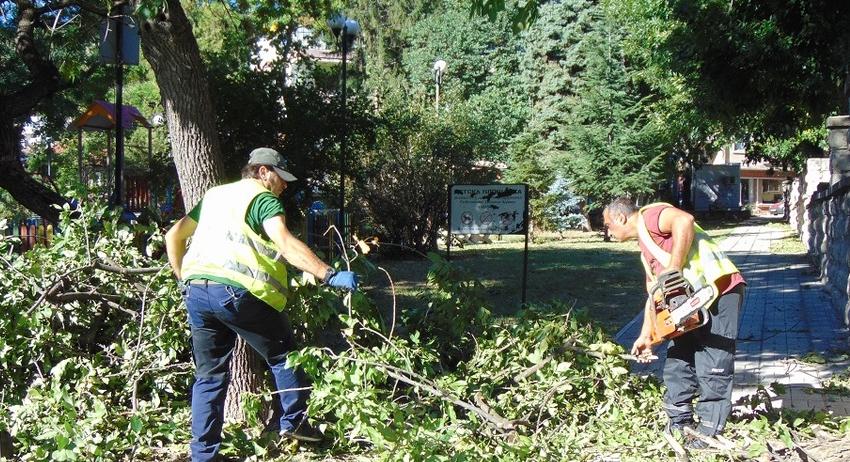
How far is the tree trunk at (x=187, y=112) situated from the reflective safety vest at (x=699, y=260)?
8.79 feet

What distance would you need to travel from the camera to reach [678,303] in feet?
16.0

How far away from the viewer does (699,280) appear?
5023 millimetres

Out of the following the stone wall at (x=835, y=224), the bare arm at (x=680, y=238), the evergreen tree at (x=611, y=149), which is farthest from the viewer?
the evergreen tree at (x=611, y=149)

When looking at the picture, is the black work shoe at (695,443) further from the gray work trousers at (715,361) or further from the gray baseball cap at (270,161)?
the gray baseball cap at (270,161)

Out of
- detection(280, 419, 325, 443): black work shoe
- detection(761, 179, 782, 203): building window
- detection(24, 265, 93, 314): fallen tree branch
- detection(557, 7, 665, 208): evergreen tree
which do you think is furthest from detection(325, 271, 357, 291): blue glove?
detection(761, 179, 782, 203): building window

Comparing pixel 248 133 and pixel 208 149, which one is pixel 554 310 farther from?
pixel 248 133

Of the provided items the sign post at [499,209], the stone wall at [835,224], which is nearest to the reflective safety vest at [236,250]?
the sign post at [499,209]

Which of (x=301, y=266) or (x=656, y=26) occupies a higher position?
(x=656, y=26)

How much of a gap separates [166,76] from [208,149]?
0.55 m

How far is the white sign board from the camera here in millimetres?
10703

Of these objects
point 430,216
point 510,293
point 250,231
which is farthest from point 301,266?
point 430,216

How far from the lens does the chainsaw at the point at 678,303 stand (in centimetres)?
482

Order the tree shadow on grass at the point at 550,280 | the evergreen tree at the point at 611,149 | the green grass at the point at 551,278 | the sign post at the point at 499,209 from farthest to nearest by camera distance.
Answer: the evergreen tree at the point at 611,149 → the green grass at the point at 551,278 → the tree shadow on grass at the point at 550,280 → the sign post at the point at 499,209

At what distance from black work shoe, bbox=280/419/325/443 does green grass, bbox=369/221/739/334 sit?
2531 mm
